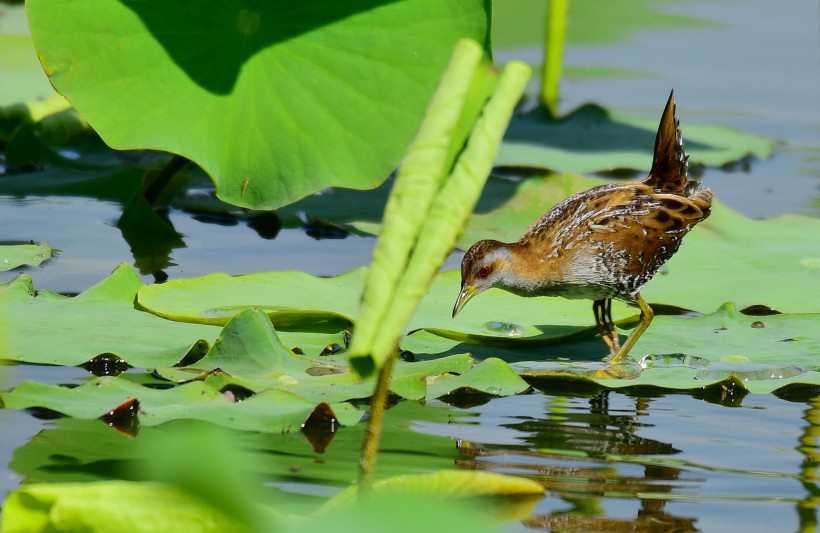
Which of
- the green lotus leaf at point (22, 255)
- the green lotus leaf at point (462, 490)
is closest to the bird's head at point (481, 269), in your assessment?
the green lotus leaf at point (22, 255)

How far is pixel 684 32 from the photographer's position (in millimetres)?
10898

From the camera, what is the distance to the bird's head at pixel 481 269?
4340 mm

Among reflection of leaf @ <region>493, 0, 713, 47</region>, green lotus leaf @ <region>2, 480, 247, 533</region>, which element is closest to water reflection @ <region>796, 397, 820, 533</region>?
green lotus leaf @ <region>2, 480, 247, 533</region>

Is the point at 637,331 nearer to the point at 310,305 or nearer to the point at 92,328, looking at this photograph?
the point at 310,305

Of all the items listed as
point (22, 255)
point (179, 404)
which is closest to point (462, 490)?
point (179, 404)

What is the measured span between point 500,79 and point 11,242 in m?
4.11

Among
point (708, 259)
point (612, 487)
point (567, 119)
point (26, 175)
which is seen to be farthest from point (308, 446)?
point (567, 119)

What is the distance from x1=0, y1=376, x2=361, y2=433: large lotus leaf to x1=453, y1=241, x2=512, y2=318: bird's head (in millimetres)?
1250

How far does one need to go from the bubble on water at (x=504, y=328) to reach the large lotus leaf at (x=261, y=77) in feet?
2.85

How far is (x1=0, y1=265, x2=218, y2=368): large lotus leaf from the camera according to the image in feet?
11.6

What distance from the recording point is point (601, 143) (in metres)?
7.59

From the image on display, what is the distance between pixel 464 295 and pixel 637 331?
0.64 m

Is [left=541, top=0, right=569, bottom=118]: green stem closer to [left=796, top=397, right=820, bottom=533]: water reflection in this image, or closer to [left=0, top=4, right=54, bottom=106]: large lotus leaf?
[left=0, top=4, right=54, bottom=106]: large lotus leaf

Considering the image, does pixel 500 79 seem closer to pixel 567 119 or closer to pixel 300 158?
pixel 300 158
